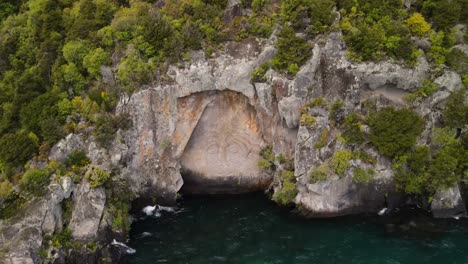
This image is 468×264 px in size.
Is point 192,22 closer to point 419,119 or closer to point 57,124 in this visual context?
point 57,124

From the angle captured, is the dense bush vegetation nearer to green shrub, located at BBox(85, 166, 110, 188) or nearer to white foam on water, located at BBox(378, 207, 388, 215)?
green shrub, located at BBox(85, 166, 110, 188)

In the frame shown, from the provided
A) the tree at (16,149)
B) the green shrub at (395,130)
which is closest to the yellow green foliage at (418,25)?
the green shrub at (395,130)

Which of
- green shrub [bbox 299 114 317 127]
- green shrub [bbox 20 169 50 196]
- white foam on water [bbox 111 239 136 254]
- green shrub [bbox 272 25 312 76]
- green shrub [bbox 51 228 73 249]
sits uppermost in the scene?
green shrub [bbox 272 25 312 76]

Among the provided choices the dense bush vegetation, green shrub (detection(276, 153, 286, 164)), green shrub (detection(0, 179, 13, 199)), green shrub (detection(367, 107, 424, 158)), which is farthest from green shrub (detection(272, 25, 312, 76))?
green shrub (detection(0, 179, 13, 199))

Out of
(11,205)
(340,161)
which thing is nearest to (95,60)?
(11,205)

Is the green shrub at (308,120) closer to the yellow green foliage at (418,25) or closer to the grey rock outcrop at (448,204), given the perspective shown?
the grey rock outcrop at (448,204)

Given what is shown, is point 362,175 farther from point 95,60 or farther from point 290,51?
point 95,60

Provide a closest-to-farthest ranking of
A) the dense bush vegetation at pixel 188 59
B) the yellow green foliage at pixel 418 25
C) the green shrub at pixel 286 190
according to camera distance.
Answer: the dense bush vegetation at pixel 188 59
the green shrub at pixel 286 190
the yellow green foliage at pixel 418 25
